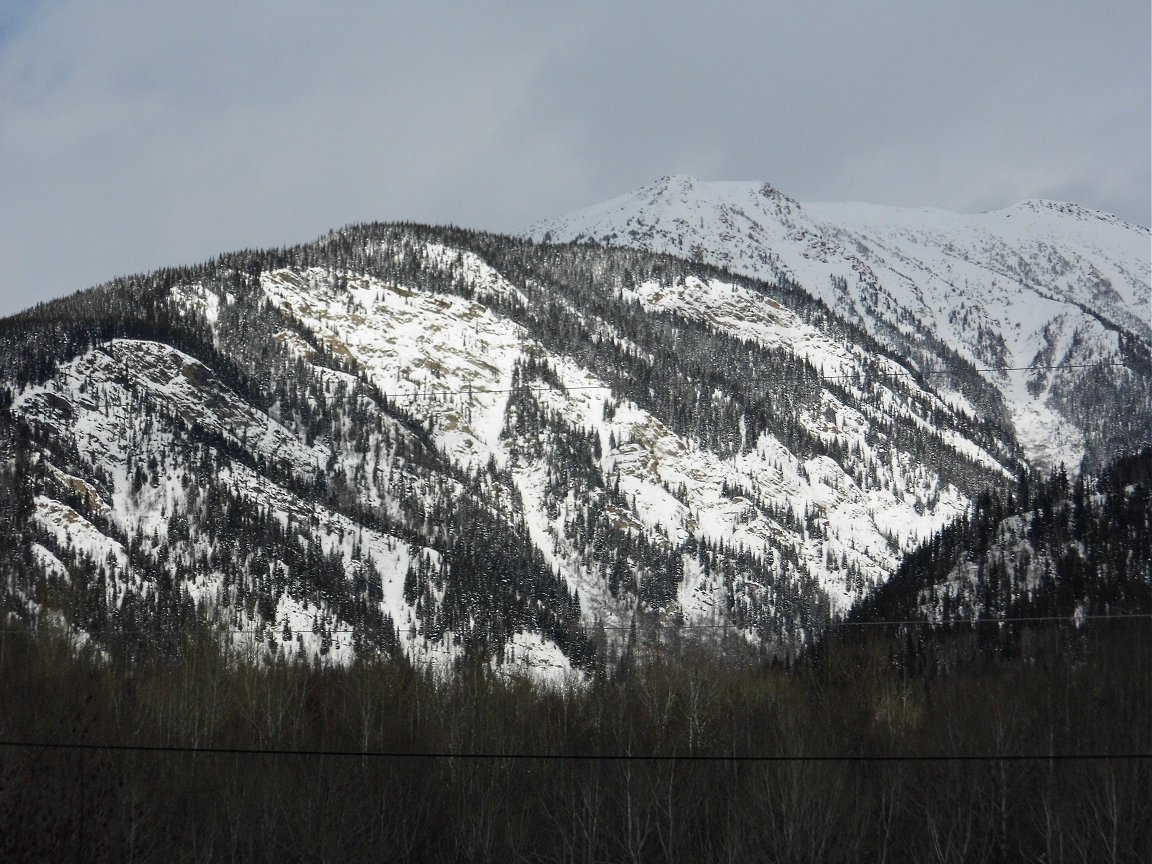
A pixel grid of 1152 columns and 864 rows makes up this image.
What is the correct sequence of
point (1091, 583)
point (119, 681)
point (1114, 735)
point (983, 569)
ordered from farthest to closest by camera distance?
point (983, 569), point (1091, 583), point (119, 681), point (1114, 735)

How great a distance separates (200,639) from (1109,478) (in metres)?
118

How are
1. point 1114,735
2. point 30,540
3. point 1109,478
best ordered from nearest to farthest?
point 1114,735 → point 1109,478 → point 30,540

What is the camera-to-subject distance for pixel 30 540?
16800cm

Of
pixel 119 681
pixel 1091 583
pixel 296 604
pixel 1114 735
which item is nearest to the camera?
pixel 1114 735

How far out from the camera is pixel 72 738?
155ft

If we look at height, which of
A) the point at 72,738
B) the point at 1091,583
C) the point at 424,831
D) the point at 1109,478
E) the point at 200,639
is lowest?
the point at 424,831

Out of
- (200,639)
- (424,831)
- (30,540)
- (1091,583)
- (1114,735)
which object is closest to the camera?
(424,831)

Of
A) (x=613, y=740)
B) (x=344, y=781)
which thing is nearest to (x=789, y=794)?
(x=613, y=740)

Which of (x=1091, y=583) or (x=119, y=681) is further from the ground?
(x=1091, y=583)

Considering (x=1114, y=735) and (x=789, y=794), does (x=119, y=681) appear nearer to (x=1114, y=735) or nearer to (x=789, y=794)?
(x=789, y=794)

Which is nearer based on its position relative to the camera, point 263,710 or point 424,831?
point 424,831

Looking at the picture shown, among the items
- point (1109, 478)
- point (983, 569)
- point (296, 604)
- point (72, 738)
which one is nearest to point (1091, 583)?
point (983, 569)

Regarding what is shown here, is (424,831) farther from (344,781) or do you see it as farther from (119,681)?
(119,681)

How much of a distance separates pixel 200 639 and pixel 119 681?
416 inches
